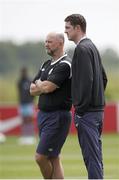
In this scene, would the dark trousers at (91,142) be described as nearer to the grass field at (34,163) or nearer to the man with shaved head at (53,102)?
the man with shaved head at (53,102)

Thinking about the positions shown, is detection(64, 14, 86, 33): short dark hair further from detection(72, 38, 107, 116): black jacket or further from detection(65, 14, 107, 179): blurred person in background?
detection(72, 38, 107, 116): black jacket

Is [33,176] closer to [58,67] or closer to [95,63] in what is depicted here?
[58,67]

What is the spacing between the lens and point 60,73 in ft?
36.8

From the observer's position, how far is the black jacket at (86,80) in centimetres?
1020

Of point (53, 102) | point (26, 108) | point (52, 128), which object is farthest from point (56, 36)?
point (26, 108)

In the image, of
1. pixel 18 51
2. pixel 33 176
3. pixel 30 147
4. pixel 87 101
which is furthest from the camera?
pixel 18 51

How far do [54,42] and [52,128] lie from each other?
1.15 metres

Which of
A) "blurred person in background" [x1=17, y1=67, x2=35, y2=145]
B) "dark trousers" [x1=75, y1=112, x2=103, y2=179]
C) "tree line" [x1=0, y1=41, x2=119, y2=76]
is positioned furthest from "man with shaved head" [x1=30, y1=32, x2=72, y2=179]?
"tree line" [x1=0, y1=41, x2=119, y2=76]

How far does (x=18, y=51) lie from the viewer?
32.1 metres

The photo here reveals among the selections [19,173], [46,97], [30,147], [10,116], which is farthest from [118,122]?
[46,97]

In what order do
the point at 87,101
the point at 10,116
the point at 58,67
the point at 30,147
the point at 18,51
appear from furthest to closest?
the point at 18,51 < the point at 10,116 < the point at 30,147 < the point at 58,67 < the point at 87,101

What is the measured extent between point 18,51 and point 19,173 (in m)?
16.9

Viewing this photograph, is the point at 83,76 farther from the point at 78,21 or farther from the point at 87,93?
the point at 78,21

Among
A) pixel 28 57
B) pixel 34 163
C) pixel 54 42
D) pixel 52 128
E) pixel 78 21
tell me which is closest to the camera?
pixel 78 21
